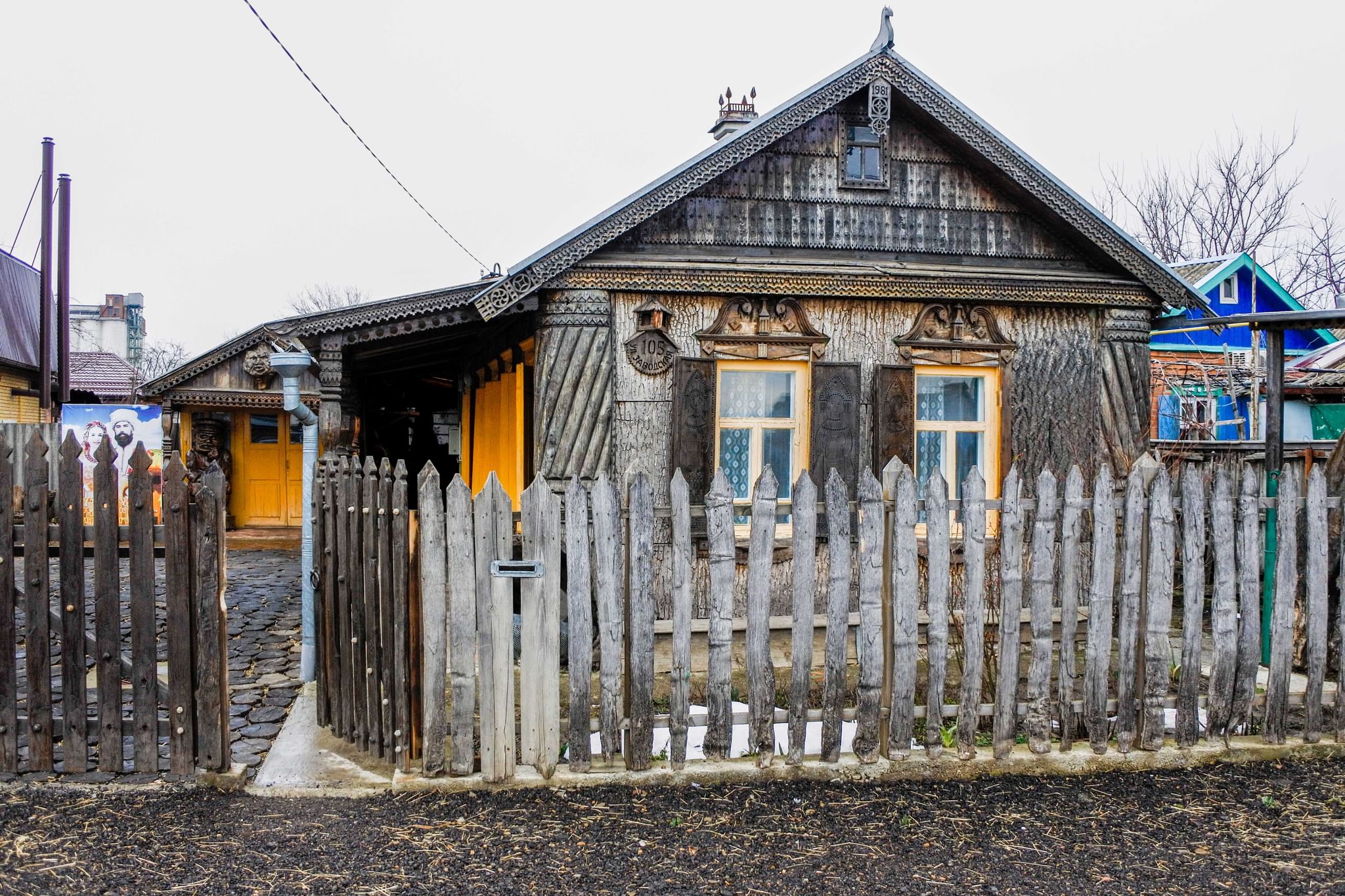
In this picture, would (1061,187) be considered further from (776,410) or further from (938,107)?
(776,410)

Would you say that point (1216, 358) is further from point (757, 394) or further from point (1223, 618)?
point (1223, 618)

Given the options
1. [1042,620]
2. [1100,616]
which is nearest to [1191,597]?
[1100,616]

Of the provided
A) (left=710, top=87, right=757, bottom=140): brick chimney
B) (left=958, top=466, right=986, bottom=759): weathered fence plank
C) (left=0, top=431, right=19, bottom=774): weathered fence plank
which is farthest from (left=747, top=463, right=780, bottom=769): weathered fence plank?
(left=710, top=87, right=757, bottom=140): brick chimney

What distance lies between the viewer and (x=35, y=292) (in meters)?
25.2

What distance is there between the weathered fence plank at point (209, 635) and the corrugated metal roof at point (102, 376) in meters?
21.7

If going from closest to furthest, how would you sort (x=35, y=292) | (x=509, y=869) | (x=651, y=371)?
1. (x=509, y=869)
2. (x=651, y=371)
3. (x=35, y=292)

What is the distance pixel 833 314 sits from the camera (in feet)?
27.6

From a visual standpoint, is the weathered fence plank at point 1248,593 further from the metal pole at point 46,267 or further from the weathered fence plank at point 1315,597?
the metal pole at point 46,267

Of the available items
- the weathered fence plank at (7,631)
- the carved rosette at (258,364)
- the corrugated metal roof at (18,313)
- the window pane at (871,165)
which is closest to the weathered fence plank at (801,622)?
the weathered fence plank at (7,631)

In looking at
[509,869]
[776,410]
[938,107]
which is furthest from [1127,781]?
[938,107]

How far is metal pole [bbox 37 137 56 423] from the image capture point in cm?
1598

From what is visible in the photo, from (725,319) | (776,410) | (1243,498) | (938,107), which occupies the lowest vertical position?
(1243,498)

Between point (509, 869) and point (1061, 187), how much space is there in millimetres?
6934

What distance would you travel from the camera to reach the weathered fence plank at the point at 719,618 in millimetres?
4980
